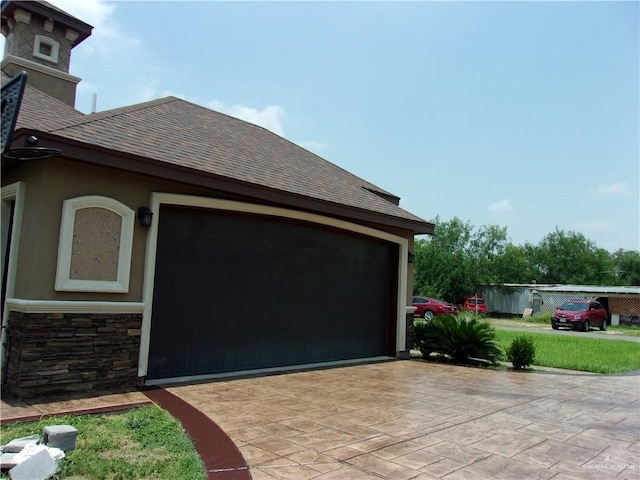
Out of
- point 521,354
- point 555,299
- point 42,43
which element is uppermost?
point 42,43

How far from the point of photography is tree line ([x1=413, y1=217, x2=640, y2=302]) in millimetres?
36969

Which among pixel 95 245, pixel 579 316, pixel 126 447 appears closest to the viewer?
pixel 126 447

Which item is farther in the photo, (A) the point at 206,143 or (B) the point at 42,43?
(B) the point at 42,43

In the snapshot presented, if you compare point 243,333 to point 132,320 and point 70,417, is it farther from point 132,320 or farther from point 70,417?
point 70,417

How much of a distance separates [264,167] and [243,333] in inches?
128

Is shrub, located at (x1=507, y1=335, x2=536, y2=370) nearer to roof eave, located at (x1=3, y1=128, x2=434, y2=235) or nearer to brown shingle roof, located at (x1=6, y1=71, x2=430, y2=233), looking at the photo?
brown shingle roof, located at (x1=6, y1=71, x2=430, y2=233)

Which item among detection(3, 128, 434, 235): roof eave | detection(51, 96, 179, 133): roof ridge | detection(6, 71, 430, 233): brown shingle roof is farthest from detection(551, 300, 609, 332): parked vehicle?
detection(51, 96, 179, 133): roof ridge

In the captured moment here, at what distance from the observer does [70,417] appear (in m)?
4.83

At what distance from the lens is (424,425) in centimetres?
528

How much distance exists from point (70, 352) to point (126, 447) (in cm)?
238

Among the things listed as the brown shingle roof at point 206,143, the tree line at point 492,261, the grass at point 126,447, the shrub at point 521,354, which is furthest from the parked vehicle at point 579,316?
the grass at point 126,447

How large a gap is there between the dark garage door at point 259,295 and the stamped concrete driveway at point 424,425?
737 mm

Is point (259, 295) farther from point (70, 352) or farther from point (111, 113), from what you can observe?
point (111, 113)

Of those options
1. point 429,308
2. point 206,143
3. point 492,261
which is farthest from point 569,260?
point 206,143
